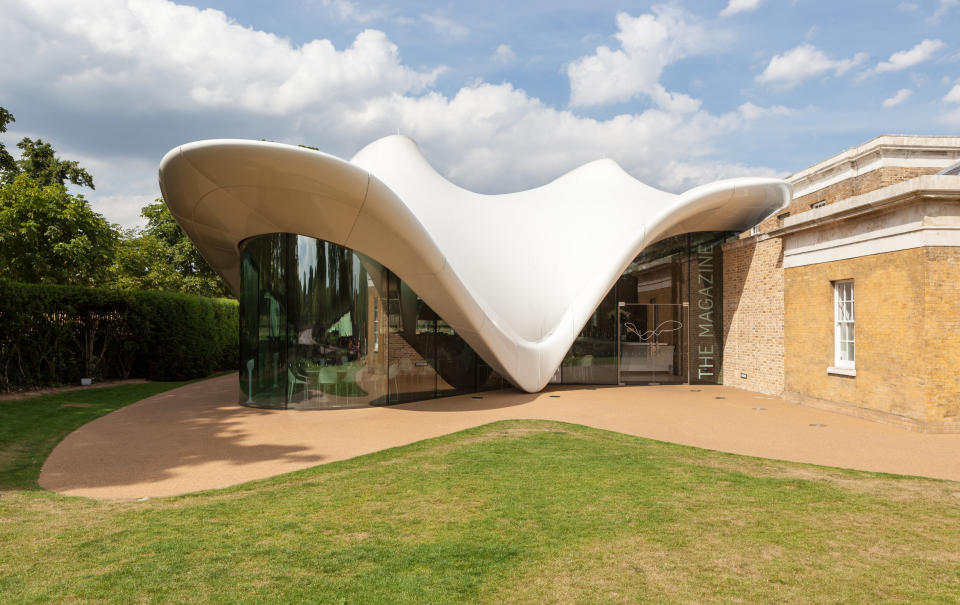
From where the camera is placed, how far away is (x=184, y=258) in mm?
30703

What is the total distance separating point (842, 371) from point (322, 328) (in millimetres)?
10010

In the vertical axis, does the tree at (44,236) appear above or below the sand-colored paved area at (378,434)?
above

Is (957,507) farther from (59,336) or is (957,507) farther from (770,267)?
(59,336)

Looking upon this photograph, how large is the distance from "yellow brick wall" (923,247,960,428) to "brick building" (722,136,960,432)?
0.02 metres

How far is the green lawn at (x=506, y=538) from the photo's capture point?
140 inches

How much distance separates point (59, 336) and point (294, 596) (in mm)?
13828

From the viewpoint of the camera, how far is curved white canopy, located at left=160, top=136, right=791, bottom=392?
925 cm

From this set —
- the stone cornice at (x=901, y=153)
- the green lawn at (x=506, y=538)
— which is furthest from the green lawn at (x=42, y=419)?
the stone cornice at (x=901, y=153)

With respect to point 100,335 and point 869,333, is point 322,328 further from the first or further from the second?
point 869,333

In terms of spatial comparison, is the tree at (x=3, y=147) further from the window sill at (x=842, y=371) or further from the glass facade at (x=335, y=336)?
the window sill at (x=842, y=371)

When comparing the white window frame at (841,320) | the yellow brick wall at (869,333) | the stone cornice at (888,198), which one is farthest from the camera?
the white window frame at (841,320)

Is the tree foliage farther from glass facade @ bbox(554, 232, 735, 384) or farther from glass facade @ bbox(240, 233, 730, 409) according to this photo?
glass facade @ bbox(554, 232, 735, 384)

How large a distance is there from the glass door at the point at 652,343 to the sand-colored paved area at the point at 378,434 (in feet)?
7.76

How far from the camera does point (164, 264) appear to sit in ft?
103
